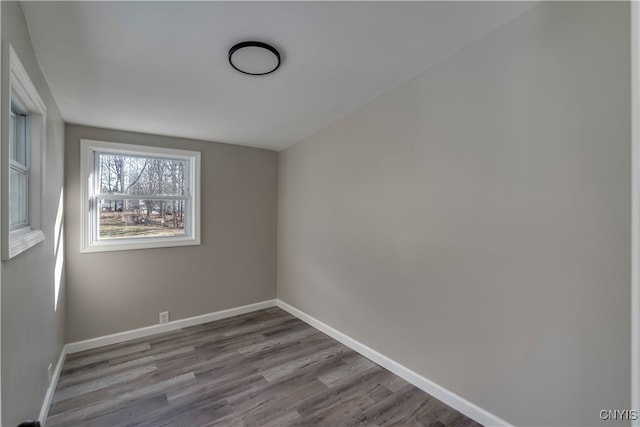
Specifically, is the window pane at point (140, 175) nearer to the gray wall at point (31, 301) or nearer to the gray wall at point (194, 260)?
the gray wall at point (194, 260)

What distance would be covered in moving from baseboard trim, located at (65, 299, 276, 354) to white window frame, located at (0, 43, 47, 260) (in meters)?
1.70

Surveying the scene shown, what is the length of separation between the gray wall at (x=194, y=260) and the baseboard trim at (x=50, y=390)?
320 mm

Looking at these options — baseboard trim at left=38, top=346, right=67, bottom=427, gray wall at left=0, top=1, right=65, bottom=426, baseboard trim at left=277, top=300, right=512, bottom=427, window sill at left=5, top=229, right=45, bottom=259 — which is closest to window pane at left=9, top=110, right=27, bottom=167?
gray wall at left=0, top=1, right=65, bottom=426

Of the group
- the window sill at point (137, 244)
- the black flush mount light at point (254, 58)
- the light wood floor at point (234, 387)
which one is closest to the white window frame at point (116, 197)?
the window sill at point (137, 244)

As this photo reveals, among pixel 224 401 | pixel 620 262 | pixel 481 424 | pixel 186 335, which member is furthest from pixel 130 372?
pixel 620 262

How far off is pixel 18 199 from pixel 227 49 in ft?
4.86

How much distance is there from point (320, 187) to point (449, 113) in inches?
62.8

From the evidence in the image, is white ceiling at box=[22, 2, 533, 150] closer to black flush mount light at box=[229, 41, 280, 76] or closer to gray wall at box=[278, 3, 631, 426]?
black flush mount light at box=[229, 41, 280, 76]

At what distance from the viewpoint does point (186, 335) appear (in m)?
3.12

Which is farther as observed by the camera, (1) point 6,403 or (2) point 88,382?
(2) point 88,382

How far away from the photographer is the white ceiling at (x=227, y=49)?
1.52 m

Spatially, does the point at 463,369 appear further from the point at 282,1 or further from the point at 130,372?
the point at 130,372

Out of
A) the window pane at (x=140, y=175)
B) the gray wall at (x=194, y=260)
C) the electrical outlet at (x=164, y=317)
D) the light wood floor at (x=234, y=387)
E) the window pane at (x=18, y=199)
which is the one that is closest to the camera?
the window pane at (x=18, y=199)

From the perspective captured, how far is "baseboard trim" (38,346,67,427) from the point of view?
1801mm
